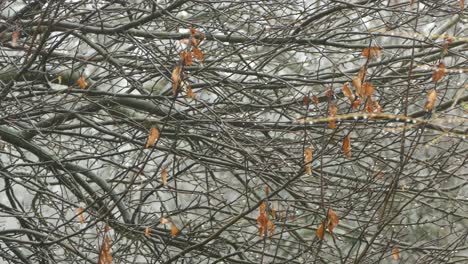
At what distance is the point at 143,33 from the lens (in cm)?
617

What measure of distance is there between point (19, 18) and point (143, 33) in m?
1.02

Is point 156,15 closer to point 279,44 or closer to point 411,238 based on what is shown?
point 279,44

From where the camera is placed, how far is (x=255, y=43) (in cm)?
607

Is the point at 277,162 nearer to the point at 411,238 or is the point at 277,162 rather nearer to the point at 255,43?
the point at 255,43

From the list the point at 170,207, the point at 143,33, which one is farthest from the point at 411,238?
the point at 143,33

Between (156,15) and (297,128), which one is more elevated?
(156,15)

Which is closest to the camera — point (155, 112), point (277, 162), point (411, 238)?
point (277, 162)

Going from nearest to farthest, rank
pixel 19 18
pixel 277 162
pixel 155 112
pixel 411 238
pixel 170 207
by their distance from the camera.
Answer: pixel 277 162 → pixel 19 18 → pixel 155 112 → pixel 411 238 → pixel 170 207

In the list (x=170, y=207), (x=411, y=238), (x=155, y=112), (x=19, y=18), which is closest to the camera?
(x=19, y=18)

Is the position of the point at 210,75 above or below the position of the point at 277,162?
above

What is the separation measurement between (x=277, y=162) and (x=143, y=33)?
5.26 feet

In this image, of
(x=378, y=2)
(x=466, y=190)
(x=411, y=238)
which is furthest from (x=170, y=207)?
(x=378, y=2)

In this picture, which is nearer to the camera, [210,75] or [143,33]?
[143,33]

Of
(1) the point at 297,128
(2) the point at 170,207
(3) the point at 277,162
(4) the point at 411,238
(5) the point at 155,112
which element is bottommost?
(3) the point at 277,162
